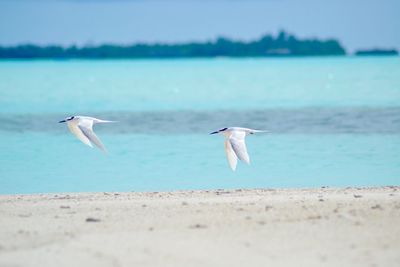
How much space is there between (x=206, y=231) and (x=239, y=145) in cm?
412

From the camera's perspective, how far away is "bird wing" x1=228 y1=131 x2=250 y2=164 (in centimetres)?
1316

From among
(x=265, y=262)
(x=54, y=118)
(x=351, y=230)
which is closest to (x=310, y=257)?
(x=265, y=262)

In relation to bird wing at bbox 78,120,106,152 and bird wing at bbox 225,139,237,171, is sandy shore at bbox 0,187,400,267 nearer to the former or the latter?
bird wing at bbox 78,120,106,152

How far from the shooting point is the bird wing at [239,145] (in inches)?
518

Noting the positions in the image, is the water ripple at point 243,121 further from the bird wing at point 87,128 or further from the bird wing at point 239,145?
the bird wing at point 87,128

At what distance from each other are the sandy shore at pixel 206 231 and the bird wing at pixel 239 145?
3.39 ft


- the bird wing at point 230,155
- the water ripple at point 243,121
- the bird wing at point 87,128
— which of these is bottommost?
the water ripple at point 243,121

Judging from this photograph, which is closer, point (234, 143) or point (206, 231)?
point (206, 231)

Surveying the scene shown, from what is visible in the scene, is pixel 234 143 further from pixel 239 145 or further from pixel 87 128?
pixel 87 128

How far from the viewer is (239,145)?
1355 centimetres

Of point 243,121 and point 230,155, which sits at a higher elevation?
point 230,155

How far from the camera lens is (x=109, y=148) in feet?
70.8

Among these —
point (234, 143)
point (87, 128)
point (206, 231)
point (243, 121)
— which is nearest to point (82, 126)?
point (87, 128)

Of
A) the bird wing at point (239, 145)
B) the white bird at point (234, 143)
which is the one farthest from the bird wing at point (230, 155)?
the bird wing at point (239, 145)
